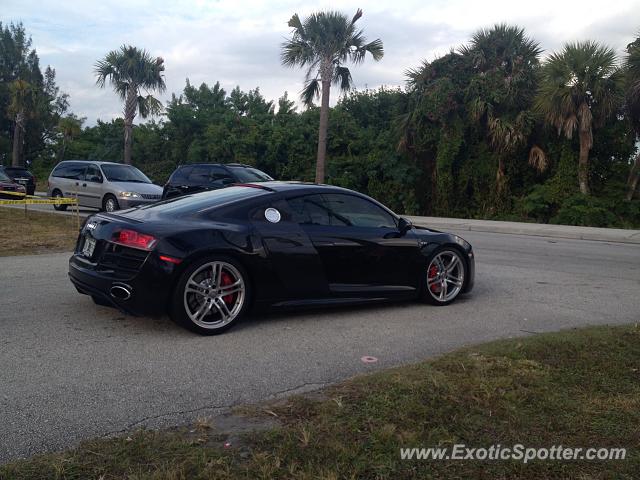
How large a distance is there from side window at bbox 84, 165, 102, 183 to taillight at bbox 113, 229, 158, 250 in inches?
550

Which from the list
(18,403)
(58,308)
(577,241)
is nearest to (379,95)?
(577,241)

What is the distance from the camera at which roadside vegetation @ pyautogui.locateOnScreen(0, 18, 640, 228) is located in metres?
21.8

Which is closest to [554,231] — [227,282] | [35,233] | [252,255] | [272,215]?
[35,233]

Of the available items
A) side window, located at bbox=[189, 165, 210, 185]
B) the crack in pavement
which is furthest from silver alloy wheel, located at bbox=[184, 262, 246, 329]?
side window, located at bbox=[189, 165, 210, 185]

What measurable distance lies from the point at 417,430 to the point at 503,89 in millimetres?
23553

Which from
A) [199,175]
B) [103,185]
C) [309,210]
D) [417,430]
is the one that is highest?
[199,175]

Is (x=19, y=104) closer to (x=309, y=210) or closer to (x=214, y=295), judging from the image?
(x=309, y=210)

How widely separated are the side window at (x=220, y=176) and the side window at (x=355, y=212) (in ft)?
35.8

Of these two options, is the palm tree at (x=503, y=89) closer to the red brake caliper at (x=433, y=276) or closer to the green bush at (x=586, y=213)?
the green bush at (x=586, y=213)

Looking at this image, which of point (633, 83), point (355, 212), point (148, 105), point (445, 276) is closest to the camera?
point (355, 212)

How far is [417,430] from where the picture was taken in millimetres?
3457

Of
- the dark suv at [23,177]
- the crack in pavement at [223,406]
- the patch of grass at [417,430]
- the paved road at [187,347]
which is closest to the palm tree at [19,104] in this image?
the dark suv at [23,177]

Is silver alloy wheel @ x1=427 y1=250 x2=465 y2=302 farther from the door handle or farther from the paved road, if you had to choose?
the door handle

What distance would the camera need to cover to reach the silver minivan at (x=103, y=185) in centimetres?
1792
